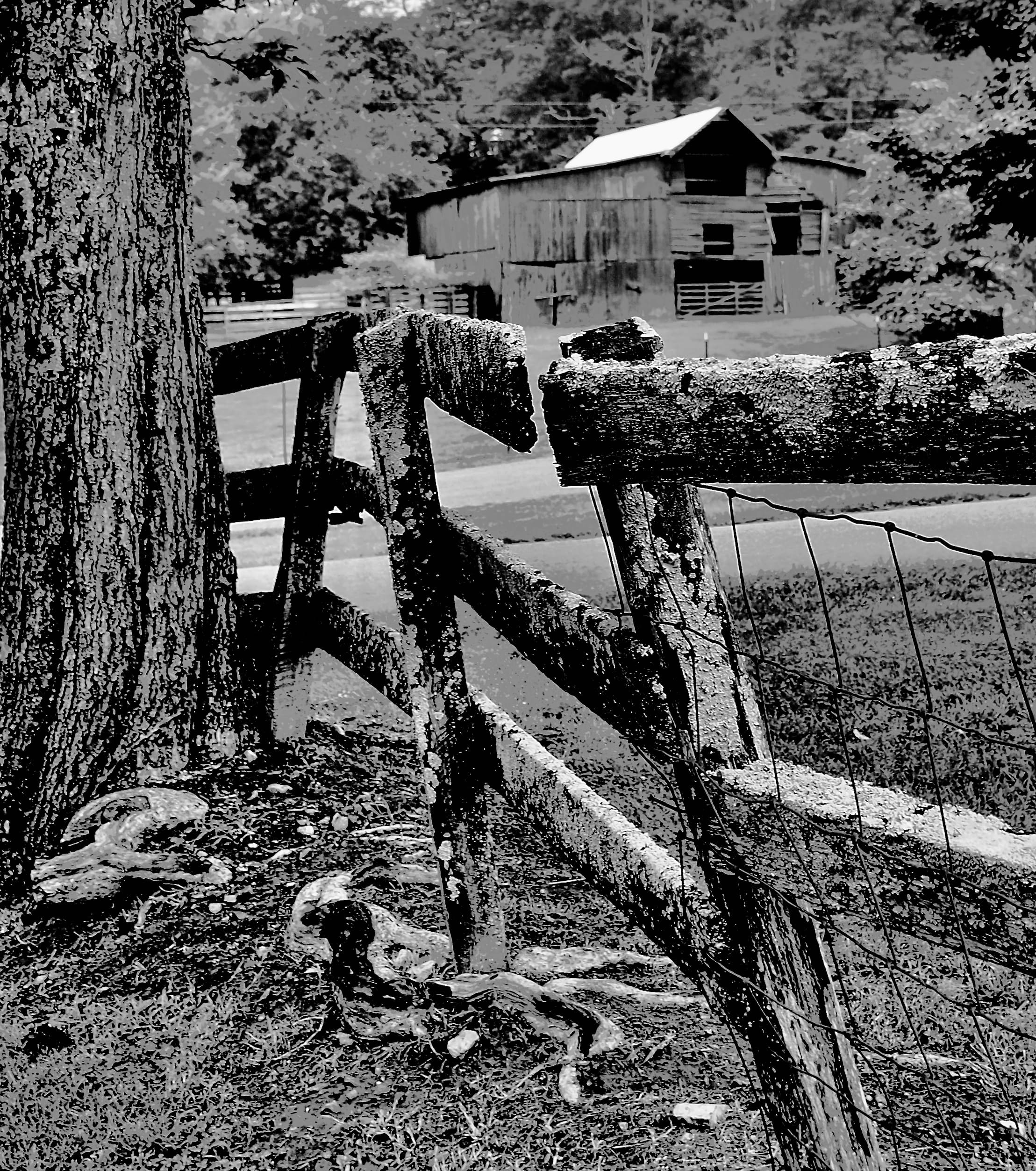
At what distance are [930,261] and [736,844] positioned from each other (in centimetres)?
1917

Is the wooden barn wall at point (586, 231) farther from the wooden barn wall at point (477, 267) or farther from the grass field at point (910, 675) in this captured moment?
the grass field at point (910, 675)

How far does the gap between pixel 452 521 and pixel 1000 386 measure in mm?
1927

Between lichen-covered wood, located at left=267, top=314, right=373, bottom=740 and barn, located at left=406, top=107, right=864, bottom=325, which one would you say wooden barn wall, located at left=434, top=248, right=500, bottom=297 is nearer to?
barn, located at left=406, top=107, right=864, bottom=325

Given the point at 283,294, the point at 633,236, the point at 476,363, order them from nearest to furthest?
the point at 476,363
the point at 633,236
the point at 283,294

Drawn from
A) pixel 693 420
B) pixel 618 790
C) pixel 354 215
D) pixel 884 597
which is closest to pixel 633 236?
pixel 354 215

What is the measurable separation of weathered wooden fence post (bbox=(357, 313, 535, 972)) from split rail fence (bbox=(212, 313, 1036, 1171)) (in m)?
0.17

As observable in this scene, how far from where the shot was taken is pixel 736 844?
1.90m

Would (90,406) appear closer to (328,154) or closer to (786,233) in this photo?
(786,233)

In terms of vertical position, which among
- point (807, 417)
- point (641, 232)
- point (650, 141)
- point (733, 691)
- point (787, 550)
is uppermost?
point (650, 141)

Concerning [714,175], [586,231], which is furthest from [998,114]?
[714,175]

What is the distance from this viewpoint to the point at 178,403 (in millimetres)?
4246

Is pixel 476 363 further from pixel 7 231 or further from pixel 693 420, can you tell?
pixel 7 231

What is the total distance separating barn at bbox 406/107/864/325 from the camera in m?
42.6

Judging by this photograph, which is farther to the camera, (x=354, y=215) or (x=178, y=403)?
(x=354, y=215)
